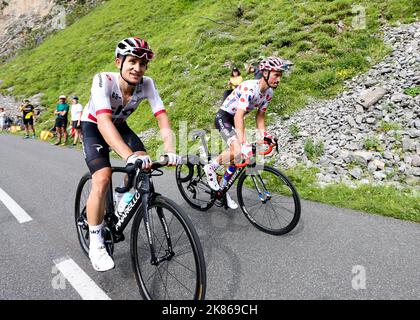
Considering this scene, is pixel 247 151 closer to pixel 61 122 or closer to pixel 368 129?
pixel 368 129

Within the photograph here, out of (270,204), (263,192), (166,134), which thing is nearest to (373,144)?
(270,204)

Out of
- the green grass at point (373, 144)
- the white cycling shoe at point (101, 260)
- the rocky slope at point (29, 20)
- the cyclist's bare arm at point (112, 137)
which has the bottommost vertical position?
the green grass at point (373, 144)

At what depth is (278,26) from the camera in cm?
1366

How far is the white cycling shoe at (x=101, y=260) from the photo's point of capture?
9.28 ft

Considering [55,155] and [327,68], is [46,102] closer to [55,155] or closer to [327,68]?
[55,155]

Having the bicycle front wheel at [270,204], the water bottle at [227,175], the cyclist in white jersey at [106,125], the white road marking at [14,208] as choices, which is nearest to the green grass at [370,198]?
the bicycle front wheel at [270,204]

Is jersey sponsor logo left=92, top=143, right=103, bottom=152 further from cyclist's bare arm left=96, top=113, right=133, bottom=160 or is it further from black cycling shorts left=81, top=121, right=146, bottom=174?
cyclist's bare arm left=96, top=113, right=133, bottom=160

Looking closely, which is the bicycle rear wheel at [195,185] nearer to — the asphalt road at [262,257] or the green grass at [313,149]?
the asphalt road at [262,257]

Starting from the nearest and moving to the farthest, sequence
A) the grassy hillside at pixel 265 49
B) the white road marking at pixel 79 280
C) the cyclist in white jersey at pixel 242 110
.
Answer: the white road marking at pixel 79 280
the cyclist in white jersey at pixel 242 110
the grassy hillside at pixel 265 49

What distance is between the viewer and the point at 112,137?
2686 mm

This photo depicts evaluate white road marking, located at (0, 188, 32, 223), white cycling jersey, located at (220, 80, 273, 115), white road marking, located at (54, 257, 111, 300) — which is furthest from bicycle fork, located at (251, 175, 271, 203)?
white road marking, located at (0, 188, 32, 223)

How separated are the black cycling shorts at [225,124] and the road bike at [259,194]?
0.52 metres

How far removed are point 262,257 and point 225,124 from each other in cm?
247
